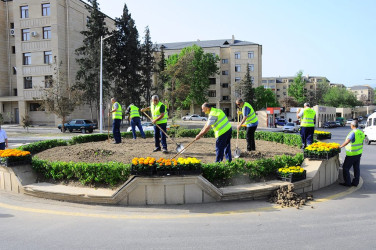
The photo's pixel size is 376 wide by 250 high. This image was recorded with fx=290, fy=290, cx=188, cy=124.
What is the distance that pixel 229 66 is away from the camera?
66.9m

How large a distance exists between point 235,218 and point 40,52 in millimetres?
41449

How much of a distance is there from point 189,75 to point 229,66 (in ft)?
56.9

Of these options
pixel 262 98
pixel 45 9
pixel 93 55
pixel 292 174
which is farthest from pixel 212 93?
pixel 292 174

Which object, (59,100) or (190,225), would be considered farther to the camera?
(59,100)

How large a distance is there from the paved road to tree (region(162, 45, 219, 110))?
140 ft

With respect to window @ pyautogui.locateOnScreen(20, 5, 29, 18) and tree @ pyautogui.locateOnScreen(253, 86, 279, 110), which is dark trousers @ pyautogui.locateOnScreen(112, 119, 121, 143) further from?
tree @ pyautogui.locateOnScreen(253, 86, 279, 110)

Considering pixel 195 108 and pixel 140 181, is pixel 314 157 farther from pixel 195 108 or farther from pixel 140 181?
pixel 195 108

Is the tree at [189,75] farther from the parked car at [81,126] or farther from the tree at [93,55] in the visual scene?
the parked car at [81,126]

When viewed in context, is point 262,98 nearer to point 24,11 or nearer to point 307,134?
point 24,11

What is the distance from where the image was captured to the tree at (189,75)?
1896 inches

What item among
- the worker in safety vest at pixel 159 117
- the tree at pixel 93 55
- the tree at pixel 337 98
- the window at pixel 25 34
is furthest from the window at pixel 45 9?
the tree at pixel 337 98

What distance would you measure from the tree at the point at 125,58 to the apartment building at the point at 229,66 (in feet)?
88.0

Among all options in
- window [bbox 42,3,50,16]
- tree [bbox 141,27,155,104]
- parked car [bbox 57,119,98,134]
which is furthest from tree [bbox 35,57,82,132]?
window [bbox 42,3,50,16]

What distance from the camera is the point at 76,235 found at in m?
4.50
